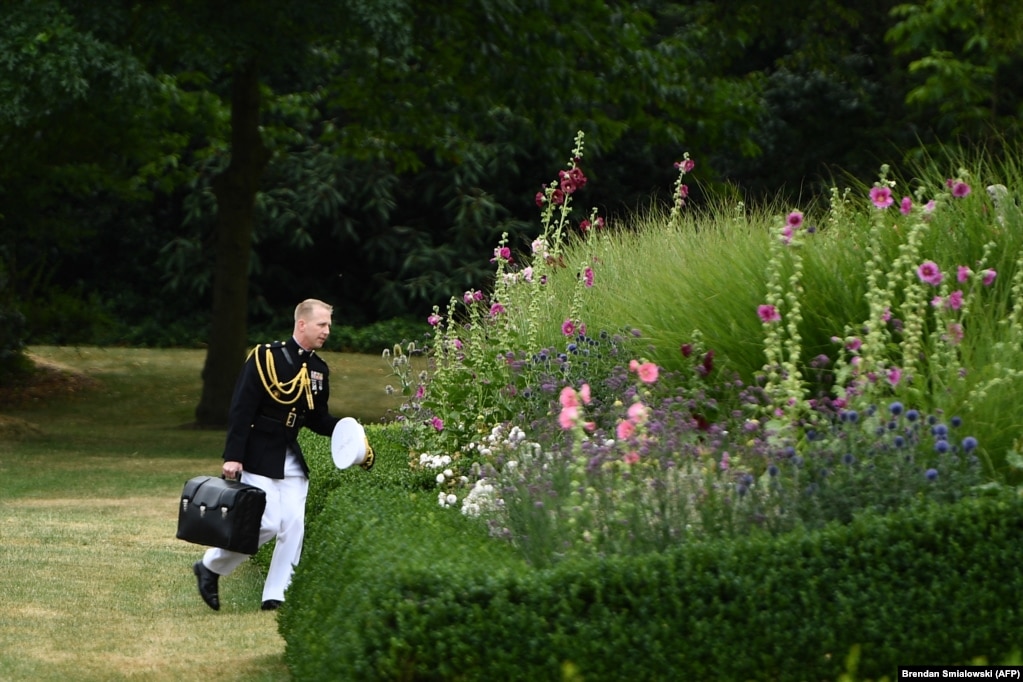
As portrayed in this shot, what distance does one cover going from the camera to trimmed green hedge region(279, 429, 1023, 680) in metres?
4.64

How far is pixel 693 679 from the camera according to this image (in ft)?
15.6

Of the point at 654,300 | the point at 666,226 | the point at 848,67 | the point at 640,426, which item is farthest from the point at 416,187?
the point at 640,426

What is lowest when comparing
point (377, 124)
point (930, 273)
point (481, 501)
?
point (481, 501)

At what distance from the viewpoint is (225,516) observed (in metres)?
7.05

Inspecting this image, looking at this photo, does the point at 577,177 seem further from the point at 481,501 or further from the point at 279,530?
the point at 481,501

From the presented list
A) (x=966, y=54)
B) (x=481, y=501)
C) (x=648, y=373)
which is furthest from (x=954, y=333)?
(x=966, y=54)

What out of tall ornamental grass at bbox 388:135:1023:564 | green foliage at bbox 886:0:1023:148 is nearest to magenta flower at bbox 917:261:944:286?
tall ornamental grass at bbox 388:135:1023:564

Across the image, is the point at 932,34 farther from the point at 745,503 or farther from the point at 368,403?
the point at 745,503

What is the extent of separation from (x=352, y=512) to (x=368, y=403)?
17101mm

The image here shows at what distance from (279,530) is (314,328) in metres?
1.08

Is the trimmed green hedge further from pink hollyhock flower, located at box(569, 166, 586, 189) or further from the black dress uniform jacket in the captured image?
pink hollyhock flower, located at box(569, 166, 586, 189)

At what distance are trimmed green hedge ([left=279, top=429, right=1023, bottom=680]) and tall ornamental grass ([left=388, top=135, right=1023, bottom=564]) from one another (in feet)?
1.03

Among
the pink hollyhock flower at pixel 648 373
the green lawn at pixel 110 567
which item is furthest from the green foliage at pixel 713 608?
the green lawn at pixel 110 567

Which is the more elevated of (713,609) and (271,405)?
(271,405)
